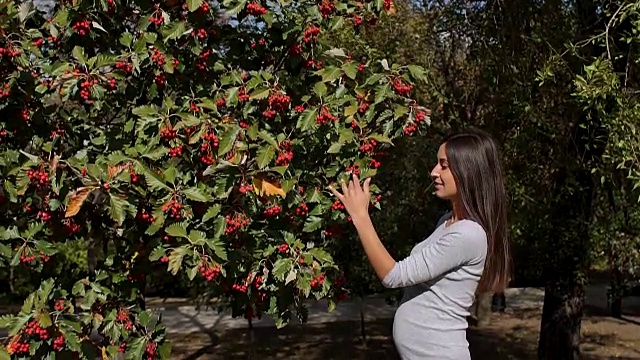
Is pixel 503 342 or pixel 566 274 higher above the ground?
pixel 566 274

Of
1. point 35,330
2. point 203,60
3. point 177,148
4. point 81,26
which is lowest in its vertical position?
point 35,330

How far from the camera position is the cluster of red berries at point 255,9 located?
10.6 ft

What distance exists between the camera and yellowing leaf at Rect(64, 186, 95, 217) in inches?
117

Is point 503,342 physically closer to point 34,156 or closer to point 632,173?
point 632,173

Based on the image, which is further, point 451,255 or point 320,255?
point 320,255


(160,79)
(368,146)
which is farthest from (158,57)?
(368,146)

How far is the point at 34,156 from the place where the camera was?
3.09m

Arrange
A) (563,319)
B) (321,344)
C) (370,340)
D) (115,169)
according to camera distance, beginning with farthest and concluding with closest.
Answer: (370,340)
(321,344)
(563,319)
(115,169)

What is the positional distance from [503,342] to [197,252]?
27.6 feet

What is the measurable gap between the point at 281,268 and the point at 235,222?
28 cm

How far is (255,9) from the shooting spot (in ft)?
10.6

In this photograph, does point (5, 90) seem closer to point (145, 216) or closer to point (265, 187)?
point (145, 216)

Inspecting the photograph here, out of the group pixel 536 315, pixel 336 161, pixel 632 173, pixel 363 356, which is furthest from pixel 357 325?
pixel 336 161

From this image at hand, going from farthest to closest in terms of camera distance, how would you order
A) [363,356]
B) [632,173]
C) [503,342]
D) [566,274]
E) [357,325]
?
Answer: 1. [357,325]
2. [503,342]
3. [363,356]
4. [566,274]
5. [632,173]
